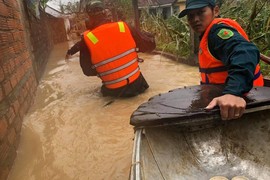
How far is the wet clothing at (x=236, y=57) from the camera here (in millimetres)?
1605

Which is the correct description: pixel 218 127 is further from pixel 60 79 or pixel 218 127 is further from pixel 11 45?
pixel 60 79

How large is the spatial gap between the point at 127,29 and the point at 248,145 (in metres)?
2.69

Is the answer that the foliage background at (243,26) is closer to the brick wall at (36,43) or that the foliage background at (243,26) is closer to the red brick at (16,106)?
the red brick at (16,106)

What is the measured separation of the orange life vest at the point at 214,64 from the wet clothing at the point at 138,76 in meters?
2.13

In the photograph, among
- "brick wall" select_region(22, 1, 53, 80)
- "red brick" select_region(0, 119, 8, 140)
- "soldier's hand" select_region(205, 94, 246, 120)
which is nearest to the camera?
"soldier's hand" select_region(205, 94, 246, 120)

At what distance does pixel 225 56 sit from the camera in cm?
184

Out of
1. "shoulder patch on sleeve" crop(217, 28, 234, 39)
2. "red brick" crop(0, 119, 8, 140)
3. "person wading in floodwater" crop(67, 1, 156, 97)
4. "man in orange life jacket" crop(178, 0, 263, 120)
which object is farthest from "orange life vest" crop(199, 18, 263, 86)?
"person wading in floodwater" crop(67, 1, 156, 97)

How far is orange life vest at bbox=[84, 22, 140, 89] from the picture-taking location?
393 cm

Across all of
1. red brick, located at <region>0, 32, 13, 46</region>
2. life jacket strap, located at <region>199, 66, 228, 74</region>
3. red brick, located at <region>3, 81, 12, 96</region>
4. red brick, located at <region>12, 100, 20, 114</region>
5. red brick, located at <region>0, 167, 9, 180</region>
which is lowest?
red brick, located at <region>0, 167, 9, 180</region>

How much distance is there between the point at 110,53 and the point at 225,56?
2365 mm

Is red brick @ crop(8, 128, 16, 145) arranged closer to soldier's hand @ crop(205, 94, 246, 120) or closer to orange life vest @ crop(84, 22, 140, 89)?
orange life vest @ crop(84, 22, 140, 89)

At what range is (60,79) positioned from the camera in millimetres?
6457

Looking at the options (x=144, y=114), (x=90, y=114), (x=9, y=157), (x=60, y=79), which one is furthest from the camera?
(x=60, y=79)

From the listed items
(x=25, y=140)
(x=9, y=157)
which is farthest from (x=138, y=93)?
(x=9, y=157)
